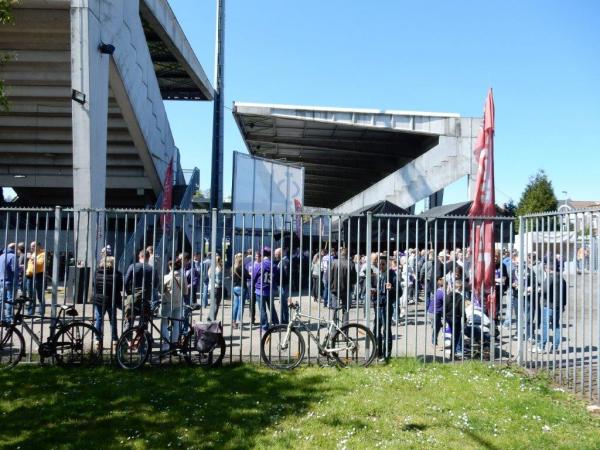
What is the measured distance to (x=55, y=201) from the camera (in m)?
29.3

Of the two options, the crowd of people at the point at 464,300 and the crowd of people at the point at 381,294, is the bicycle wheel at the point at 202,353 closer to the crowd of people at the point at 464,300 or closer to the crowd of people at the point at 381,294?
the crowd of people at the point at 381,294

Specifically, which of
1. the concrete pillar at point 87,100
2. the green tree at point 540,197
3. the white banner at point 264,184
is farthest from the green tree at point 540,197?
the concrete pillar at point 87,100

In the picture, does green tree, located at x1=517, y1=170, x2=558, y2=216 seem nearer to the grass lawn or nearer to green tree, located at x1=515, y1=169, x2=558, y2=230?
green tree, located at x1=515, y1=169, x2=558, y2=230

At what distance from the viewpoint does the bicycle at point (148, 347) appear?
760cm

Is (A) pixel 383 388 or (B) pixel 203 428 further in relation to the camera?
(A) pixel 383 388

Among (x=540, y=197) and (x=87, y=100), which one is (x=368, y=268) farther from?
(x=540, y=197)

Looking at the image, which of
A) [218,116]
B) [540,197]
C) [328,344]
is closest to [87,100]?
[218,116]

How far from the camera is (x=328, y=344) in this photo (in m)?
7.90

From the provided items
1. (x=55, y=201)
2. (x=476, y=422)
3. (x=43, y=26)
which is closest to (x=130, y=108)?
(x=43, y=26)

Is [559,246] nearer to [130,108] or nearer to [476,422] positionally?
[476,422]

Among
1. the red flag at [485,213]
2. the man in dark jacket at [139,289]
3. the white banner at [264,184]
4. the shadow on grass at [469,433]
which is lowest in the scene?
the shadow on grass at [469,433]

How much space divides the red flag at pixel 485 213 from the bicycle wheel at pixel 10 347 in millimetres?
6790

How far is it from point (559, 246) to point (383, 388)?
9.83 feet

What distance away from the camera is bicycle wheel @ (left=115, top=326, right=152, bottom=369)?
24.9 feet
